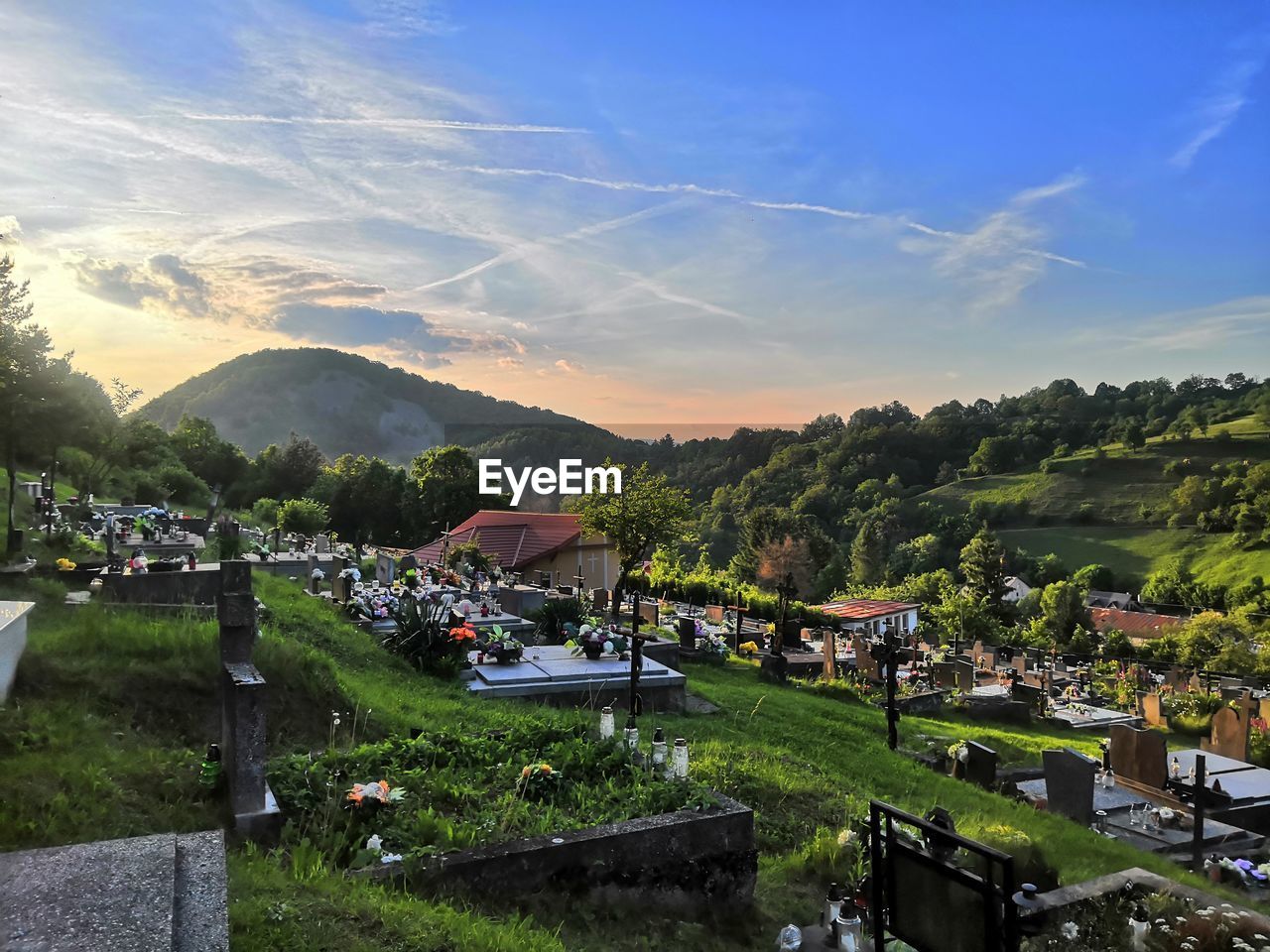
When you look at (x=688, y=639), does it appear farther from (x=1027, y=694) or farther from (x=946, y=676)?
(x=1027, y=694)

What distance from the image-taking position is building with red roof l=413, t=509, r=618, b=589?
127 feet

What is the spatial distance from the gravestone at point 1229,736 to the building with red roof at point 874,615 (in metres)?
17.6

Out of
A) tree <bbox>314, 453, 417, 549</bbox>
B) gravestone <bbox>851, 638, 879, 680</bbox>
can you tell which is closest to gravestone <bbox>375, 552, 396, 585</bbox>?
gravestone <bbox>851, 638, 879, 680</bbox>

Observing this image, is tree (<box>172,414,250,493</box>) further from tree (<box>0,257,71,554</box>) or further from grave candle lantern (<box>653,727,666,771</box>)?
Result: grave candle lantern (<box>653,727,666,771</box>)

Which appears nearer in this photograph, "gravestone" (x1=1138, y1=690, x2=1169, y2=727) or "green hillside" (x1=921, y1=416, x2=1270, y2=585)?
"gravestone" (x1=1138, y1=690, x2=1169, y2=727)

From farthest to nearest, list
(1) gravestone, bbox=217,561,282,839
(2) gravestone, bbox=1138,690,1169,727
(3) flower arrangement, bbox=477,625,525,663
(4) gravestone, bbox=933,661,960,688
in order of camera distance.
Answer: (4) gravestone, bbox=933,661,960,688 < (2) gravestone, bbox=1138,690,1169,727 < (3) flower arrangement, bbox=477,625,525,663 < (1) gravestone, bbox=217,561,282,839

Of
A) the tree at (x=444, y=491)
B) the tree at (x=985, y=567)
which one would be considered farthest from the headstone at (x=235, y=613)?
the tree at (x=985, y=567)

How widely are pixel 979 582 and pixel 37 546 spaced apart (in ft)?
163

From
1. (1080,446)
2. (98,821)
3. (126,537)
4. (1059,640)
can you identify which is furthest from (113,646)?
(1080,446)

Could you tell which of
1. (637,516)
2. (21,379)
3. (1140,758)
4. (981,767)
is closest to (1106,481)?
(637,516)

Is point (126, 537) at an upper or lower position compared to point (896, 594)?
upper

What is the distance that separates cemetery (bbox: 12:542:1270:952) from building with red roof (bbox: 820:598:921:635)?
21914 millimetres

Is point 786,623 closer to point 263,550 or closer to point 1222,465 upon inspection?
point 263,550

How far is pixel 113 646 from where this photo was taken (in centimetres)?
688
